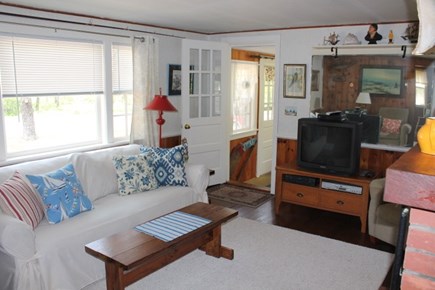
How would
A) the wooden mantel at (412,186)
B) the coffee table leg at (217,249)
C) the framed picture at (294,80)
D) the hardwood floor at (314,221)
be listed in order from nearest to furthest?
1. the wooden mantel at (412,186)
2. the coffee table leg at (217,249)
3. the hardwood floor at (314,221)
4. the framed picture at (294,80)

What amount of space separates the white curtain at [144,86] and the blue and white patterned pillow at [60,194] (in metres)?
1.49

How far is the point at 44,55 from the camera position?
12.3 feet

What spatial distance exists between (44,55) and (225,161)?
291cm

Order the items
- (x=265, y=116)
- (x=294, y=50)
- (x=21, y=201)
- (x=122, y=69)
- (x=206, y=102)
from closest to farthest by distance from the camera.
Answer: (x=21, y=201)
(x=122, y=69)
(x=294, y=50)
(x=206, y=102)
(x=265, y=116)

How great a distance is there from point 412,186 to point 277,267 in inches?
99.5

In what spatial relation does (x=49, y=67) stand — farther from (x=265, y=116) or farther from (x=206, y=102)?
(x=265, y=116)

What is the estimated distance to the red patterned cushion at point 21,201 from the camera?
268cm

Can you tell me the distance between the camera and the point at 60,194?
9.89ft

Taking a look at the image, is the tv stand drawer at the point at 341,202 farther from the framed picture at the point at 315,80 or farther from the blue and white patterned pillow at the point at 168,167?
the blue and white patterned pillow at the point at 168,167

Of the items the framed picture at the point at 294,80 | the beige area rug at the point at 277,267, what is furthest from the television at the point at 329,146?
the beige area rug at the point at 277,267

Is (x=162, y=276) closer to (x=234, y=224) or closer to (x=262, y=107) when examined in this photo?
(x=234, y=224)

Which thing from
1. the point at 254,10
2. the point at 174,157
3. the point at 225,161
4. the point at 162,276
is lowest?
the point at 162,276

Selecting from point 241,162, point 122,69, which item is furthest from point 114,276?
point 241,162

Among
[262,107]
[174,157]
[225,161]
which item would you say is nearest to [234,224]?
[174,157]
